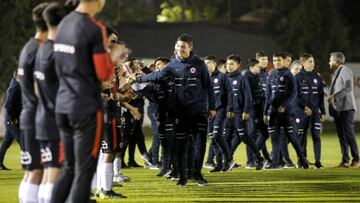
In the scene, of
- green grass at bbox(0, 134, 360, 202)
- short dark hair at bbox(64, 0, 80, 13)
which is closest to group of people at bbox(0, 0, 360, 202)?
short dark hair at bbox(64, 0, 80, 13)

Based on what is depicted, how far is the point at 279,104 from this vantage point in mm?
18906

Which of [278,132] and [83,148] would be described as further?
[278,132]

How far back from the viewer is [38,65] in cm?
952

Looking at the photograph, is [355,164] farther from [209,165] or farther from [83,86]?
[83,86]

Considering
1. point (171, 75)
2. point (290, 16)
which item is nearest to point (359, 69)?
point (290, 16)

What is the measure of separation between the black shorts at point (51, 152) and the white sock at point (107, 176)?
356 centimetres

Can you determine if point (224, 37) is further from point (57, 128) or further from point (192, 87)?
point (57, 128)

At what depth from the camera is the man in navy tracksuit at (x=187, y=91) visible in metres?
15.4

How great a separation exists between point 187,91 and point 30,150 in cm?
566

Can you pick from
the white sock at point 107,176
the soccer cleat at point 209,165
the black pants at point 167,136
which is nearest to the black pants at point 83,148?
the white sock at point 107,176

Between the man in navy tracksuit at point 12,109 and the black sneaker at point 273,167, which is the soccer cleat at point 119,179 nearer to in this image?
the man in navy tracksuit at point 12,109

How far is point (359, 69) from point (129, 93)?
82.7ft

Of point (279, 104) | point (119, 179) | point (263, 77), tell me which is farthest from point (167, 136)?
point (263, 77)

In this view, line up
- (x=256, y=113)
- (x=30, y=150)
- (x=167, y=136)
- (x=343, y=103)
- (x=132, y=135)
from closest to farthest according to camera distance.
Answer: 1. (x=30, y=150)
2. (x=167, y=136)
3. (x=256, y=113)
4. (x=343, y=103)
5. (x=132, y=135)
